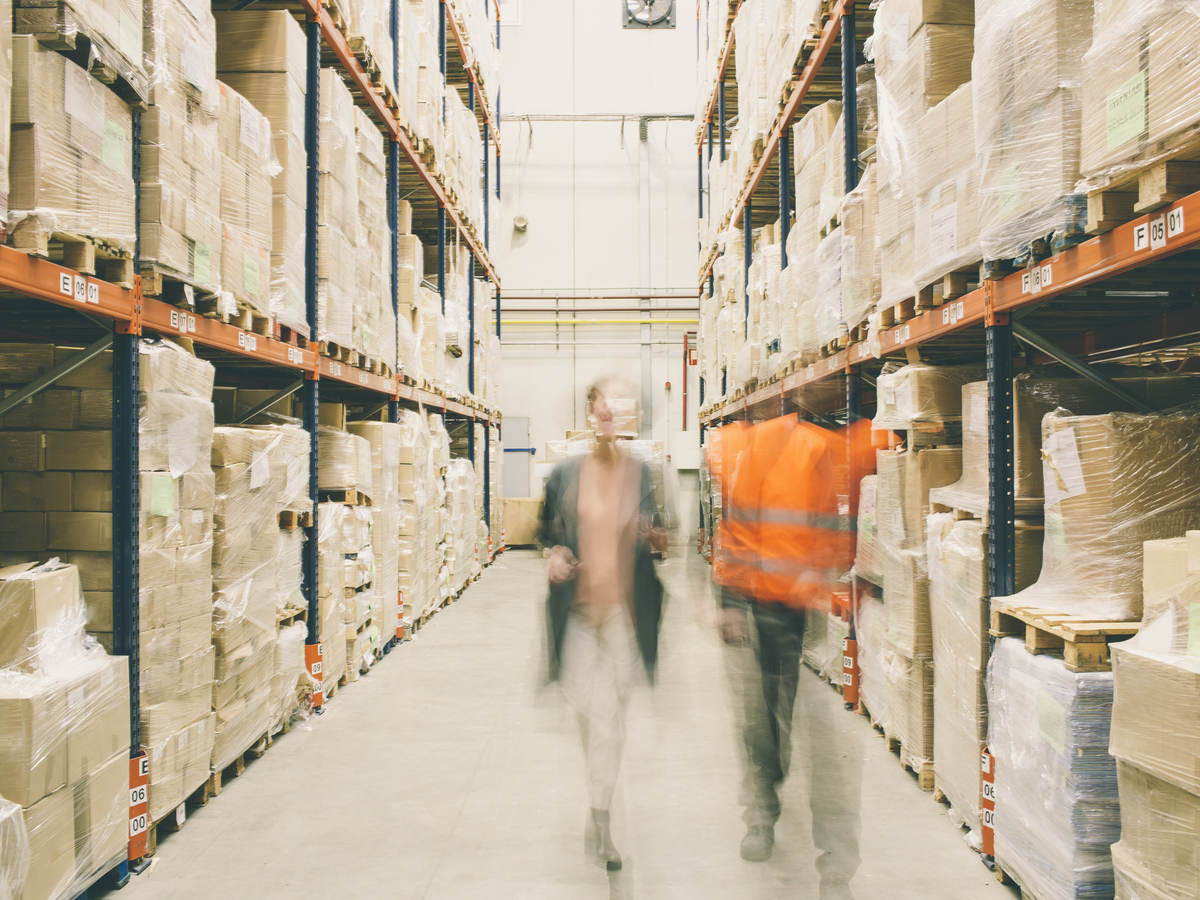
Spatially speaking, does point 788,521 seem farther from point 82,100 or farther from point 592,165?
point 592,165

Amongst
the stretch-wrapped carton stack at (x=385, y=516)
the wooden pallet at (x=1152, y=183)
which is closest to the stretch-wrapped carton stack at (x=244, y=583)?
the stretch-wrapped carton stack at (x=385, y=516)

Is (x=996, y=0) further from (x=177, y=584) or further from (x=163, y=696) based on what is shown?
(x=163, y=696)

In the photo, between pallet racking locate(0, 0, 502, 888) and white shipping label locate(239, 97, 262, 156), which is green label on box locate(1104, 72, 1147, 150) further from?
white shipping label locate(239, 97, 262, 156)

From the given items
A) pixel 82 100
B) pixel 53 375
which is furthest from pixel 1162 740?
pixel 82 100

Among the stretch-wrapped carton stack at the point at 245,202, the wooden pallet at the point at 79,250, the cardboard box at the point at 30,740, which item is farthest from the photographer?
the stretch-wrapped carton stack at the point at 245,202

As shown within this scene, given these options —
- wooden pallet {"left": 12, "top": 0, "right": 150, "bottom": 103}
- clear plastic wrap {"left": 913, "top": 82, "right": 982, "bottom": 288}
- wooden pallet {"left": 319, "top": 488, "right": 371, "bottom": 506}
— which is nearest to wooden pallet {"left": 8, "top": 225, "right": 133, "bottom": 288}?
wooden pallet {"left": 12, "top": 0, "right": 150, "bottom": 103}

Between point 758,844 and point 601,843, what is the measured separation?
0.63m

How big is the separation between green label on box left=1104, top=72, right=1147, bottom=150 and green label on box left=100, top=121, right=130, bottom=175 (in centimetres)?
337

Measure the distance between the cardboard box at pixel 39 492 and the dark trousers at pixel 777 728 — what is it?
107 inches

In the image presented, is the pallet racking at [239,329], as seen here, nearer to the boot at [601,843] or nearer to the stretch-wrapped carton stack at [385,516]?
the stretch-wrapped carton stack at [385,516]

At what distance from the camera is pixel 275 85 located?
16.2ft

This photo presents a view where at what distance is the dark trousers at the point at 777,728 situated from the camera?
332 cm

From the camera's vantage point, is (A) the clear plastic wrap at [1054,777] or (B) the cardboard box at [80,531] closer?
(A) the clear plastic wrap at [1054,777]

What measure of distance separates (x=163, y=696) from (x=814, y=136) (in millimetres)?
5361
